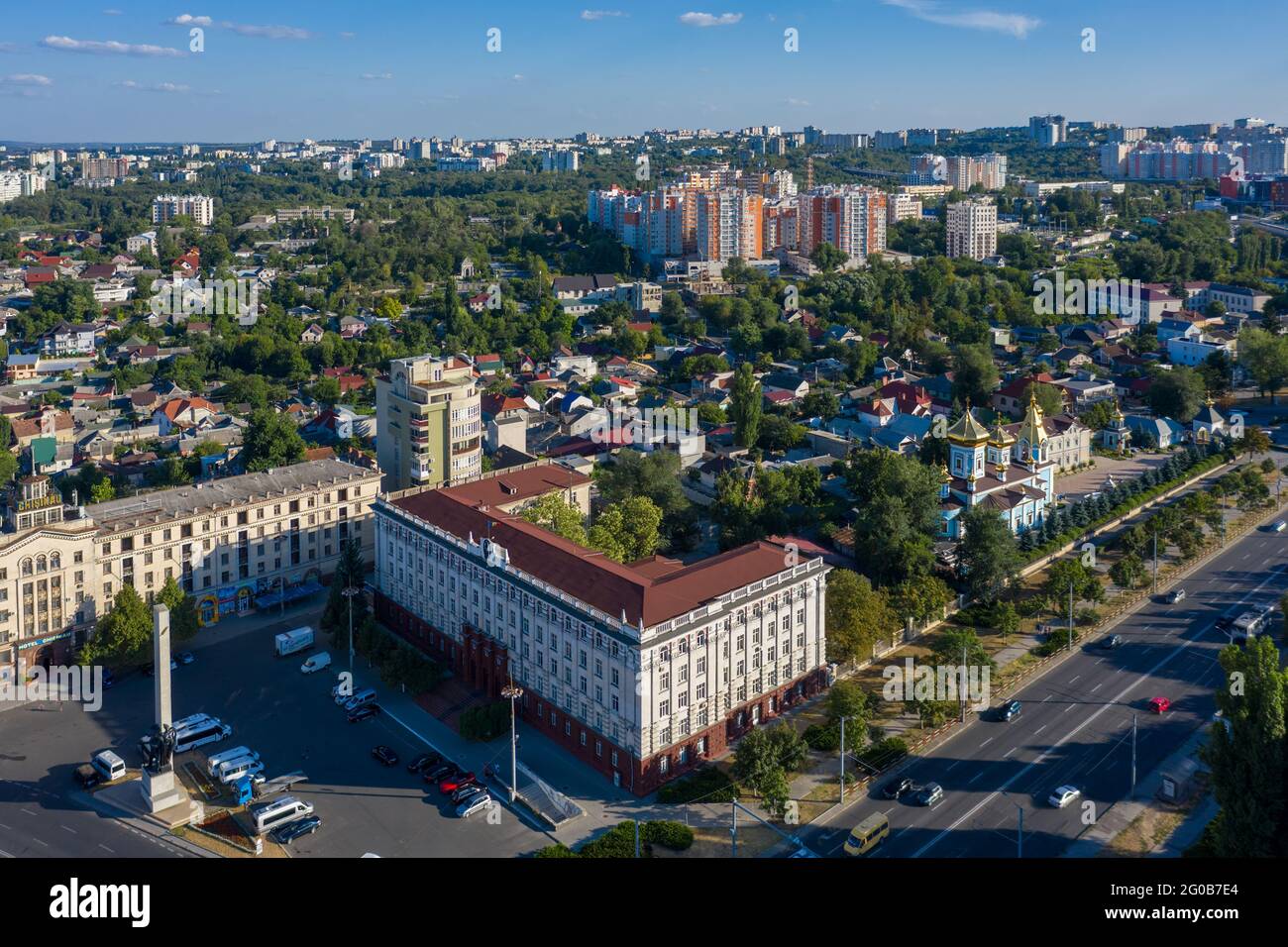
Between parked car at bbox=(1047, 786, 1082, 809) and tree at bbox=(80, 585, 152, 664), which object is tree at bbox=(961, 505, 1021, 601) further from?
tree at bbox=(80, 585, 152, 664)

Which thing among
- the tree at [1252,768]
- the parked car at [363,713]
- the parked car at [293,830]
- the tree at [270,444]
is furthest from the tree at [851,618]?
the tree at [270,444]

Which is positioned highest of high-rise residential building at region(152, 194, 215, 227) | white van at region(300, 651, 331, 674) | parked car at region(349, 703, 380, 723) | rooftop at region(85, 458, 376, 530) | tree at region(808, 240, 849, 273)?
high-rise residential building at region(152, 194, 215, 227)

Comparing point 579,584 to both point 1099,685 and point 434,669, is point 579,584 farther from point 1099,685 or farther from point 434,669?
point 1099,685

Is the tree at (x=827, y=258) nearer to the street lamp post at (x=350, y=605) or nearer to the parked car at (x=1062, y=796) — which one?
the street lamp post at (x=350, y=605)

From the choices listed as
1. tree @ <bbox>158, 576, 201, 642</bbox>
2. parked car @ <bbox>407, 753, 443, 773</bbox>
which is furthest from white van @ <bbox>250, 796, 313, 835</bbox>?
tree @ <bbox>158, 576, 201, 642</bbox>

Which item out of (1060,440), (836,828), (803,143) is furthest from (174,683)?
(803,143)

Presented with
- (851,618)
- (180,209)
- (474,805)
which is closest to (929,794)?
A: (851,618)
